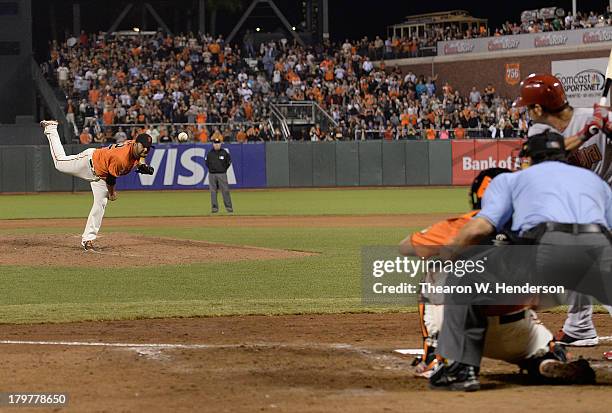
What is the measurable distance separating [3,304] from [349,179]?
85.1ft

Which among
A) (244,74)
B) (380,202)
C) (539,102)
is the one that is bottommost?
(380,202)

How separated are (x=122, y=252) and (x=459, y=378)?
11023mm

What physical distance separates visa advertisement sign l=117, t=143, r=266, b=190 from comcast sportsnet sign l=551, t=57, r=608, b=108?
13685mm

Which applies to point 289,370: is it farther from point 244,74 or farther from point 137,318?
point 244,74

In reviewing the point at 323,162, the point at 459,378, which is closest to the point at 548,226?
the point at 459,378

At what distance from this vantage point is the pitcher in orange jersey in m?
15.4

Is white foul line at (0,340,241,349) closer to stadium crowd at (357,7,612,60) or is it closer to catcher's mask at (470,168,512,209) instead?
catcher's mask at (470,168,512,209)

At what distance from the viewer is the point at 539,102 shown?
659cm

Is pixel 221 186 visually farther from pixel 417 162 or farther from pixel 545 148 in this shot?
pixel 545 148

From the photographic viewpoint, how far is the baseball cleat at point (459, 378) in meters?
5.99

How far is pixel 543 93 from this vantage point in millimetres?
6559

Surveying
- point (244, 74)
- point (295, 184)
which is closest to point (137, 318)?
point (295, 184)

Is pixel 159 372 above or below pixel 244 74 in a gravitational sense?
below

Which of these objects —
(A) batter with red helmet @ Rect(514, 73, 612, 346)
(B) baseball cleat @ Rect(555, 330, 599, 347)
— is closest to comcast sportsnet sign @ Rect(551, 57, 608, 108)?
(B) baseball cleat @ Rect(555, 330, 599, 347)
